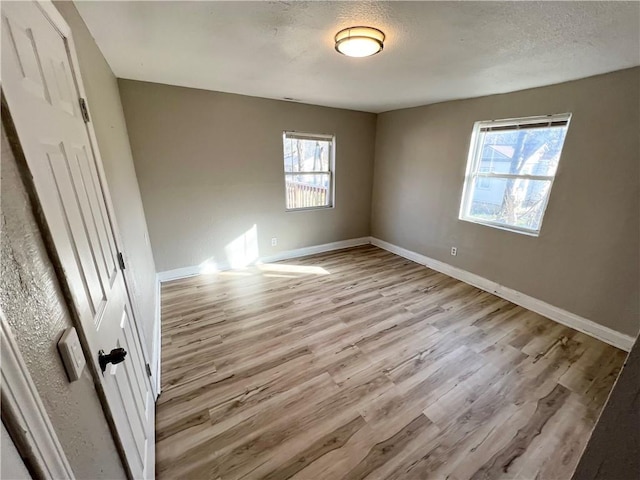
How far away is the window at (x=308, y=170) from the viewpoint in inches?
151

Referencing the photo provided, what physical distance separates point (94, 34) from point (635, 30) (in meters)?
3.17

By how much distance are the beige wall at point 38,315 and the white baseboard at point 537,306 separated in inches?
135

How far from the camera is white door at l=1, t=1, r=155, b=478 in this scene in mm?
616

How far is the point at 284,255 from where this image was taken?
13.6 ft

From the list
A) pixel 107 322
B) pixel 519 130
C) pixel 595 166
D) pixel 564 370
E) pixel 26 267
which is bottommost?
pixel 564 370

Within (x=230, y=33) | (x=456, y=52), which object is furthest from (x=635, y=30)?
(x=230, y=33)

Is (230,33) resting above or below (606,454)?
above

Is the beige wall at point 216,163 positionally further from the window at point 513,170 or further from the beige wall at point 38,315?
the beige wall at point 38,315

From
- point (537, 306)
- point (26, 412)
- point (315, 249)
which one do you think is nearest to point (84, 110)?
point (26, 412)

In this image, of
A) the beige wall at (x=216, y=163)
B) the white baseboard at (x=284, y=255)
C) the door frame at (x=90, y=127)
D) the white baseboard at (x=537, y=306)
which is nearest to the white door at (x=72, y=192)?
the door frame at (x=90, y=127)

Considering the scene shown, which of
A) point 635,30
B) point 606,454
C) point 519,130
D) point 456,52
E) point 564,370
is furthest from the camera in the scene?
point 519,130

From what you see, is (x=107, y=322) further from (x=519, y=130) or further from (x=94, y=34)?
(x=519, y=130)

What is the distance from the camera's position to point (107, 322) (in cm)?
96

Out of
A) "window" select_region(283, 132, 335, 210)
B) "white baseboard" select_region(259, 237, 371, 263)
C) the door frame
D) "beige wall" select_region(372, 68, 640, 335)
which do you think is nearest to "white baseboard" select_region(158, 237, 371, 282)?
"white baseboard" select_region(259, 237, 371, 263)
